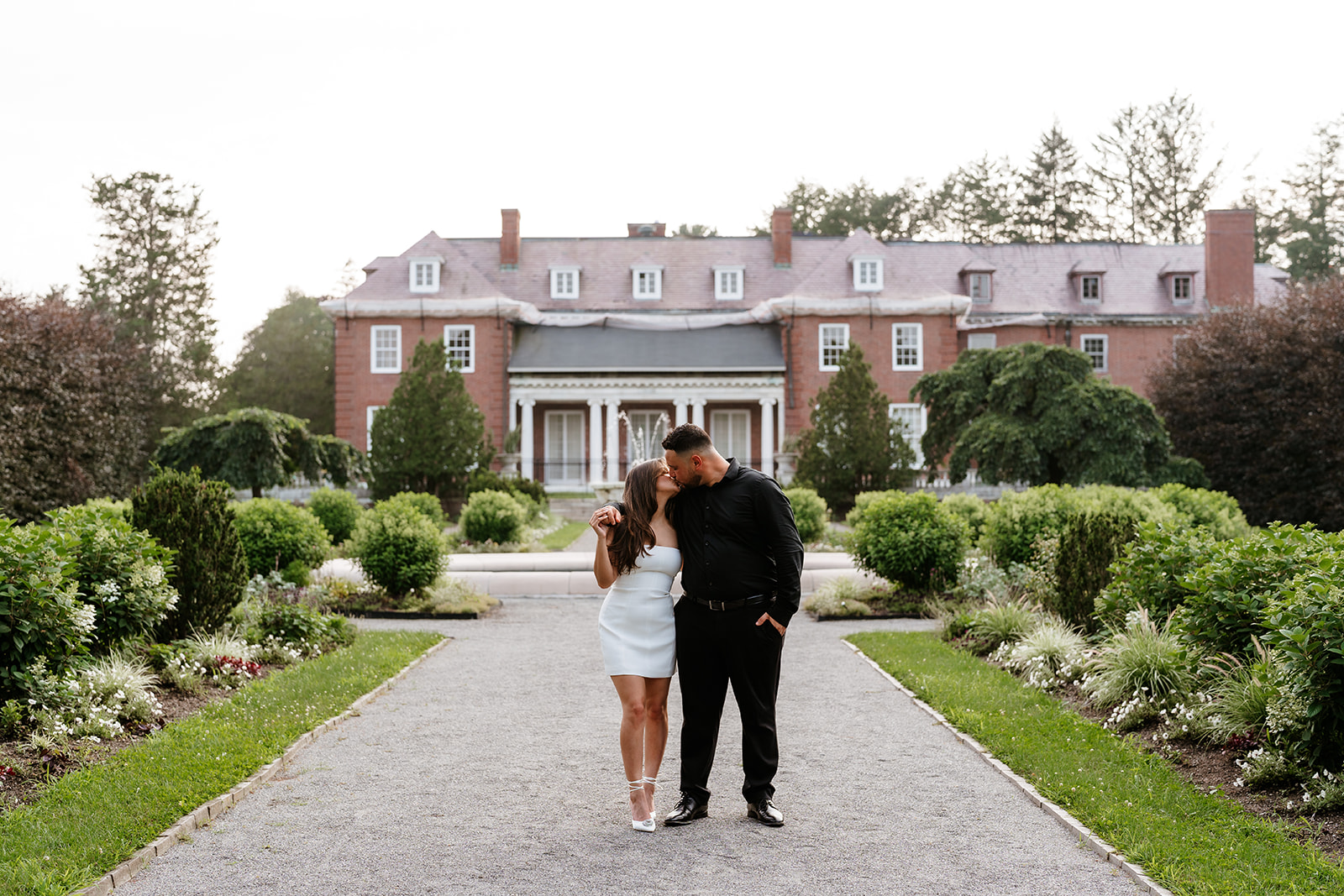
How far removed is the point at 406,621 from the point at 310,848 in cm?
808

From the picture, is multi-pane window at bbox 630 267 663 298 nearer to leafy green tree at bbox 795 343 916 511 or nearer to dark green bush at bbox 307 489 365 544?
leafy green tree at bbox 795 343 916 511

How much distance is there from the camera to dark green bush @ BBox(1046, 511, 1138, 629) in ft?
31.0

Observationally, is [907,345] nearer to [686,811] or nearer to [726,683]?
[726,683]

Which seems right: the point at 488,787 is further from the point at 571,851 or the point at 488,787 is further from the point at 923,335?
the point at 923,335

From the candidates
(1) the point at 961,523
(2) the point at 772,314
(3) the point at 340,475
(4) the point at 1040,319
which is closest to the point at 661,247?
(2) the point at 772,314

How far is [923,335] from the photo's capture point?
38469mm

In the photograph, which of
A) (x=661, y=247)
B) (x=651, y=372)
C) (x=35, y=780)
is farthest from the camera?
(x=661, y=247)

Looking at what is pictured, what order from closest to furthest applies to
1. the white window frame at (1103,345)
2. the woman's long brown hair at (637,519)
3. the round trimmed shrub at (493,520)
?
the woman's long brown hair at (637,519) → the round trimmed shrub at (493,520) → the white window frame at (1103,345)

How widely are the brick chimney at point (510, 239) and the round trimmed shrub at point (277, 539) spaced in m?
28.7

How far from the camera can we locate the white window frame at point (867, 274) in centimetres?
3909

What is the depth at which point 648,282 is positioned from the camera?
135 ft

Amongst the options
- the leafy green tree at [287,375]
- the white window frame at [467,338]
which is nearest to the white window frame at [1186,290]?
the white window frame at [467,338]

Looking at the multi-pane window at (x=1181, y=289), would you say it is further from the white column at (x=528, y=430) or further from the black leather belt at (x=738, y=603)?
the black leather belt at (x=738, y=603)

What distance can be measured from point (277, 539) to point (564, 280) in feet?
93.6
